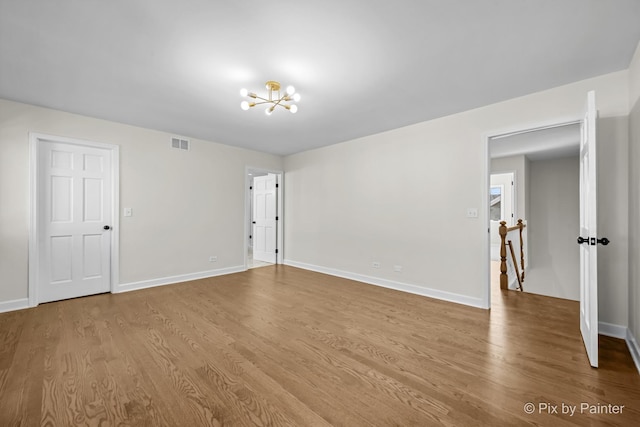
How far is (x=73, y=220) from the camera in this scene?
12.0 ft

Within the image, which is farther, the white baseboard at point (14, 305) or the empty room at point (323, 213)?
the white baseboard at point (14, 305)

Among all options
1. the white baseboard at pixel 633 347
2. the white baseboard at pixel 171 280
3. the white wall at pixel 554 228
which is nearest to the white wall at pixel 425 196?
the white baseboard at pixel 633 347

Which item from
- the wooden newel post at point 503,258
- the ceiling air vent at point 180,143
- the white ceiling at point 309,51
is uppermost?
the white ceiling at point 309,51

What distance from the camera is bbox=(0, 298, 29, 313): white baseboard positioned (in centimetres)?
312

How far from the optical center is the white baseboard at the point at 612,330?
8.11ft

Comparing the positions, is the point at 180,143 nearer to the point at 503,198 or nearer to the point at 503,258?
the point at 503,258

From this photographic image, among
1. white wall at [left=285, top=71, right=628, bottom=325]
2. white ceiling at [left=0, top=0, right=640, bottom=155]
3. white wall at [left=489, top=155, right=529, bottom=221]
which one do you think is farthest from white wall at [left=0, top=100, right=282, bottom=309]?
white wall at [left=489, top=155, right=529, bottom=221]

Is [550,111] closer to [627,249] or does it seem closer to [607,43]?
[607,43]

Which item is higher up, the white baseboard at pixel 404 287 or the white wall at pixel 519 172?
the white wall at pixel 519 172

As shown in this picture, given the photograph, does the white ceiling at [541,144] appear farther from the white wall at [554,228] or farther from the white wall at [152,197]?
the white wall at [152,197]

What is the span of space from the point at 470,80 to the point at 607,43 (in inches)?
37.5

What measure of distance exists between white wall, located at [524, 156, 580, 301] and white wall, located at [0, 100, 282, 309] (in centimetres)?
638

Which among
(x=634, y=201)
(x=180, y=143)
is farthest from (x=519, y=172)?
(x=180, y=143)

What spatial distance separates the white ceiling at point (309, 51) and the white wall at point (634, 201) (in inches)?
10.3
